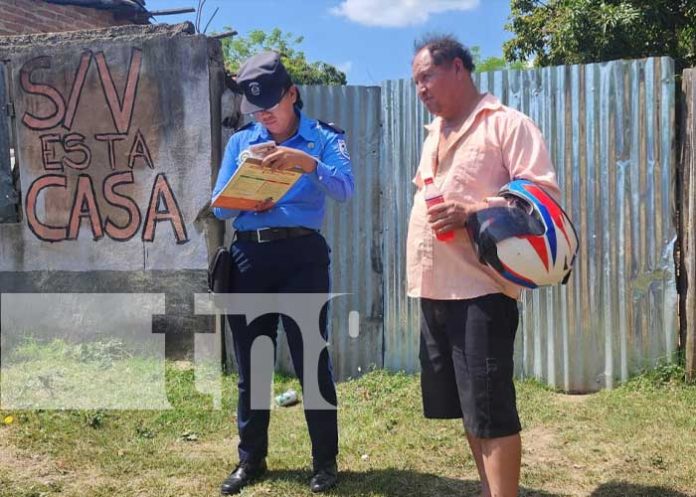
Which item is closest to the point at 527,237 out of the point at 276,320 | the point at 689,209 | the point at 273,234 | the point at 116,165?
the point at 273,234

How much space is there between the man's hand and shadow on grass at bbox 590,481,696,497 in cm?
162

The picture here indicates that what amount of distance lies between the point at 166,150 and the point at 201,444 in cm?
244

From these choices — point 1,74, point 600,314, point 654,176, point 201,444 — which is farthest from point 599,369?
point 1,74

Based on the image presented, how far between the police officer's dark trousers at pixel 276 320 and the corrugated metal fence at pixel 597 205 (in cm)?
184

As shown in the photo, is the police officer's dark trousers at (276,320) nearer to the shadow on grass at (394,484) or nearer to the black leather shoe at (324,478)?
the black leather shoe at (324,478)

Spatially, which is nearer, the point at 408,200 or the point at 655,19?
the point at 408,200

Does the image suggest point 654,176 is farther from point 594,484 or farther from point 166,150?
point 166,150

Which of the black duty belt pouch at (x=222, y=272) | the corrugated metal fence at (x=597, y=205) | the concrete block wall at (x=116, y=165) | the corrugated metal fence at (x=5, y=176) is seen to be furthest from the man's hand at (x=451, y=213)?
the corrugated metal fence at (x=5, y=176)

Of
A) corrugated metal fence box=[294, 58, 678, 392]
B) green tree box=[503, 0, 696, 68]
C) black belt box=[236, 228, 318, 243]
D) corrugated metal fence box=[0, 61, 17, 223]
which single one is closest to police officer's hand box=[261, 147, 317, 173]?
black belt box=[236, 228, 318, 243]

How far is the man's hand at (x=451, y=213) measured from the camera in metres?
2.27

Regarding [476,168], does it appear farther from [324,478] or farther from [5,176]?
[5,176]

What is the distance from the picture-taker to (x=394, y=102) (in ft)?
16.2

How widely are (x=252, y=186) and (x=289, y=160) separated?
0.64 ft

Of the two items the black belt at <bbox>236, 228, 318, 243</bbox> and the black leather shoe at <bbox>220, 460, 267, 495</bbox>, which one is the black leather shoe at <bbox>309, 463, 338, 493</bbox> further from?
the black belt at <bbox>236, 228, 318, 243</bbox>
